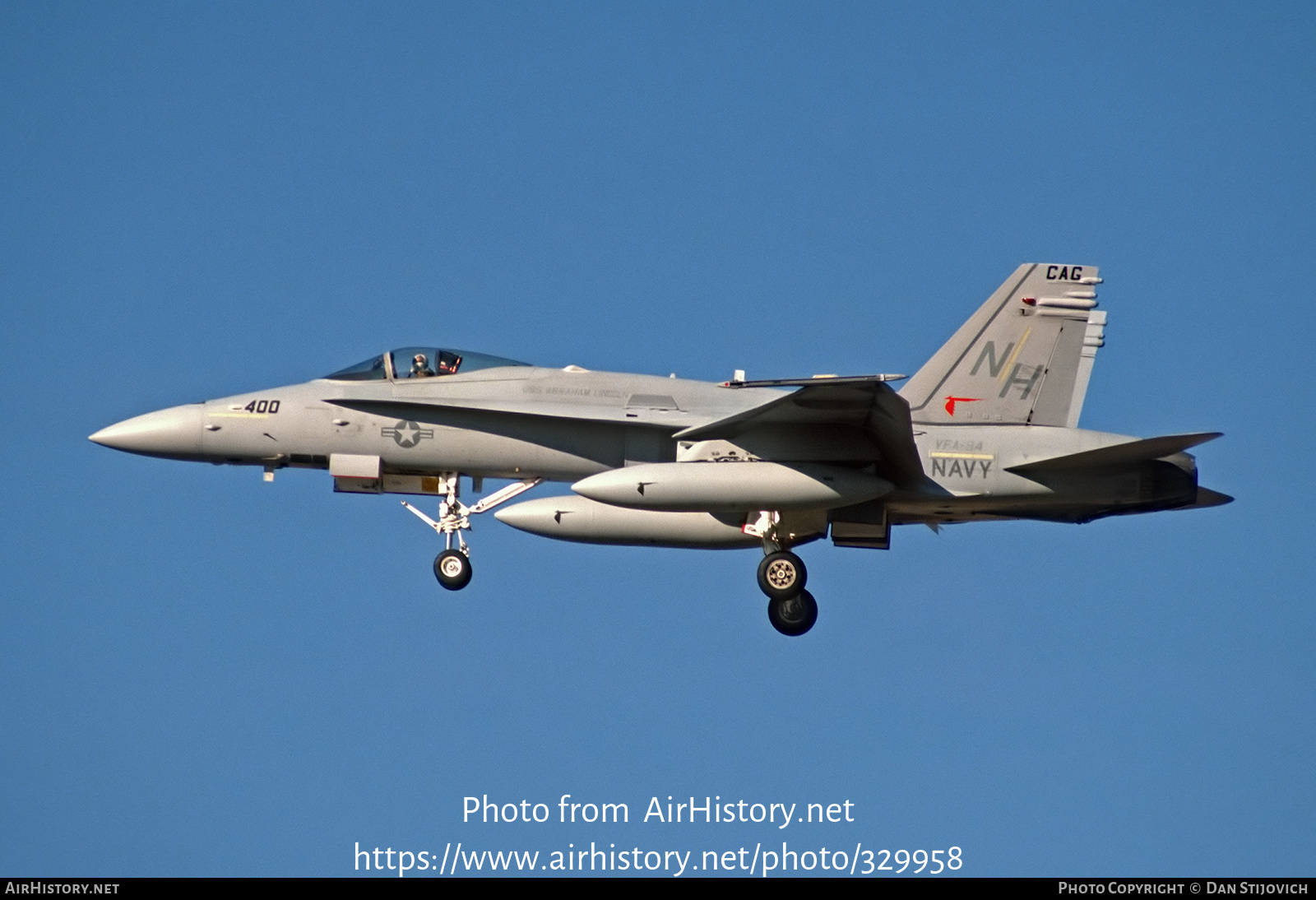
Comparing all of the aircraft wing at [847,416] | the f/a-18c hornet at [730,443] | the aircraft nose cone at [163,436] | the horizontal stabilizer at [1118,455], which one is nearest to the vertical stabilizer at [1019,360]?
the f/a-18c hornet at [730,443]

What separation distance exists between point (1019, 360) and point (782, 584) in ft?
11.3

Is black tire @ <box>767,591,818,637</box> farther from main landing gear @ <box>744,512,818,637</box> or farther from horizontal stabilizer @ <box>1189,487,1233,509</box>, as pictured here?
horizontal stabilizer @ <box>1189,487,1233,509</box>

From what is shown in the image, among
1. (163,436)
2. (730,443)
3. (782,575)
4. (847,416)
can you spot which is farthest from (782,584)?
(163,436)

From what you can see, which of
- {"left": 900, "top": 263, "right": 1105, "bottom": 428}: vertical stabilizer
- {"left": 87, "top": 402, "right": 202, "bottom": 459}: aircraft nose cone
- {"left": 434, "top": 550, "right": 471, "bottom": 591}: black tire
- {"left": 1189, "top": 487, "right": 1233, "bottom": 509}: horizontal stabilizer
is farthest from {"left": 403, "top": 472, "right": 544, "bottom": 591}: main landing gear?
{"left": 1189, "top": 487, "right": 1233, "bottom": 509}: horizontal stabilizer

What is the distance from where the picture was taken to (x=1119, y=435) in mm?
17266

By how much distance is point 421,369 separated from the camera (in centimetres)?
1862

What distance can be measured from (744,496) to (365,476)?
4357mm

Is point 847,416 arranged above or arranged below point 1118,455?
above

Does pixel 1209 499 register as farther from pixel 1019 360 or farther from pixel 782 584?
pixel 782 584

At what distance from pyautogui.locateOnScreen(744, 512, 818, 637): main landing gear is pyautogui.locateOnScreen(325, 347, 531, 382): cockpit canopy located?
3266mm

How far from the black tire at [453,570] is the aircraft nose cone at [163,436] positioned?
115 inches

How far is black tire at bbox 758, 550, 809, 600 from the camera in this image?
59.1 feet

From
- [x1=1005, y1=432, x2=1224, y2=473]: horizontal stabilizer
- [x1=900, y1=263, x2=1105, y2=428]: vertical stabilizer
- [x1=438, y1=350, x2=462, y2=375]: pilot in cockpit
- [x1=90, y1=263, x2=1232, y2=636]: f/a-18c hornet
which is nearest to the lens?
[x1=1005, y1=432, x2=1224, y2=473]: horizontal stabilizer
